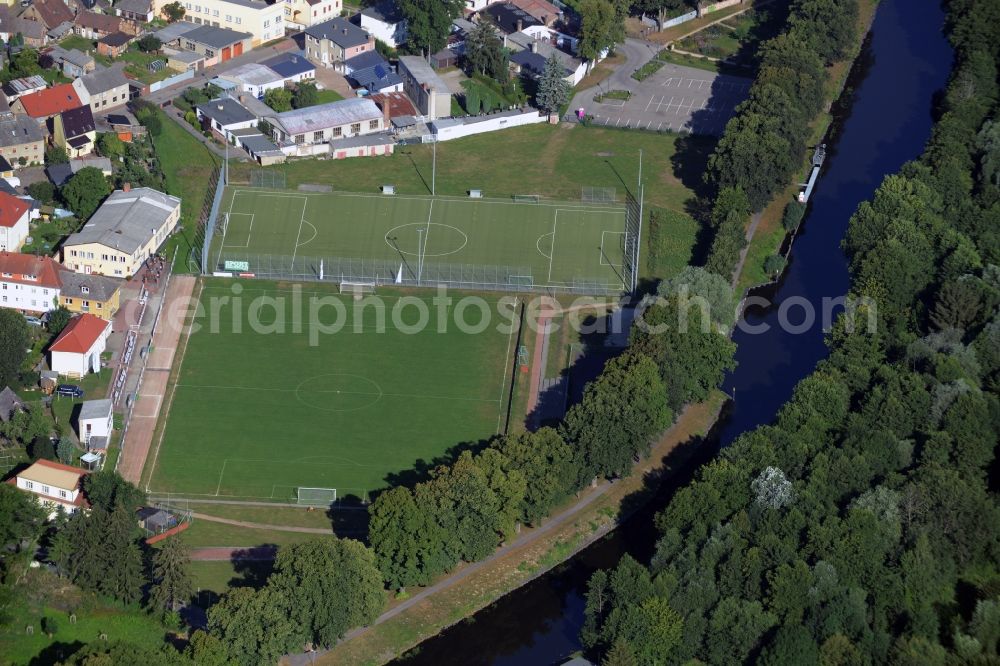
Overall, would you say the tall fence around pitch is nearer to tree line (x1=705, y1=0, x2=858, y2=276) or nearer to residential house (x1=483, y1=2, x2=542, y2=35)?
tree line (x1=705, y1=0, x2=858, y2=276)

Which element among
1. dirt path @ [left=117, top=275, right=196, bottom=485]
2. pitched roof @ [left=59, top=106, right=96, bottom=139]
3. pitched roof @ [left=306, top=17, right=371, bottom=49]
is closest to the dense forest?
dirt path @ [left=117, top=275, right=196, bottom=485]

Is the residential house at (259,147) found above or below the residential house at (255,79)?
above

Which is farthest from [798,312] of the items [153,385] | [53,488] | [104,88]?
[104,88]

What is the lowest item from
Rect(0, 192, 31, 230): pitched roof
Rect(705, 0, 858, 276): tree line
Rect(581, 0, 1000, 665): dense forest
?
Rect(0, 192, 31, 230): pitched roof

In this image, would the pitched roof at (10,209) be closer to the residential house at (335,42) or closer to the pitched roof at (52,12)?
the pitched roof at (52,12)

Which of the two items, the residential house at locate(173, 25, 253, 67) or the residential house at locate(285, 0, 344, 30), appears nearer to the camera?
the residential house at locate(173, 25, 253, 67)

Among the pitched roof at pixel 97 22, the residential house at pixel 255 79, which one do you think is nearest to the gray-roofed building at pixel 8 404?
the residential house at pixel 255 79
